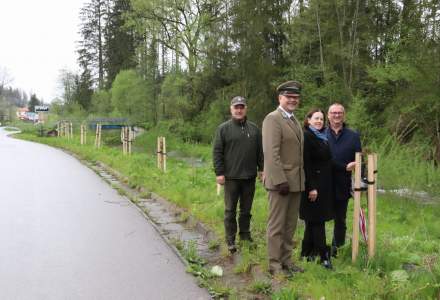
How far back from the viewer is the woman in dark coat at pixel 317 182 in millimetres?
5344

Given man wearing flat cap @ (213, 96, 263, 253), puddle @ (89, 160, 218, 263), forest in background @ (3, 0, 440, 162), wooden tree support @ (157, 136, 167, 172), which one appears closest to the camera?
man wearing flat cap @ (213, 96, 263, 253)

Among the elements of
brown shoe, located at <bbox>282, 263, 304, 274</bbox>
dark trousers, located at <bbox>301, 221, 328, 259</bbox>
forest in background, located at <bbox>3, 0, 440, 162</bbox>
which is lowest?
brown shoe, located at <bbox>282, 263, 304, 274</bbox>

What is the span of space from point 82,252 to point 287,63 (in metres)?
22.8

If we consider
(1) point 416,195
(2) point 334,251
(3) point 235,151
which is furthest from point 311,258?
(1) point 416,195

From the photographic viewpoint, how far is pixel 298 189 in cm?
522

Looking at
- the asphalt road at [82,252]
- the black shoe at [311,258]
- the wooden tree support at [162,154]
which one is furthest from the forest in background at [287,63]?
the black shoe at [311,258]

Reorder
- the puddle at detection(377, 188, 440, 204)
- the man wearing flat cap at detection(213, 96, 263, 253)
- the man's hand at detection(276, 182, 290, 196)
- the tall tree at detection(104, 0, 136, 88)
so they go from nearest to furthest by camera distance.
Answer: the man's hand at detection(276, 182, 290, 196) < the man wearing flat cap at detection(213, 96, 263, 253) < the puddle at detection(377, 188, 440, 204) < the tall tree at detection(104, 0, 136, 88)

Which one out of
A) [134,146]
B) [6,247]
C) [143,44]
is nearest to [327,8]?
[134,146]

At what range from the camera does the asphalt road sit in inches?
210

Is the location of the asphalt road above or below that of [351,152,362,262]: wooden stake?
below

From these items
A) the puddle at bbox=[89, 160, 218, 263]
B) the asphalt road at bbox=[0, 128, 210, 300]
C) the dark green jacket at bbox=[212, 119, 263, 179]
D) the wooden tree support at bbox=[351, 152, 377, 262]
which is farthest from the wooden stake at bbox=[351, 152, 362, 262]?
the puddle at bbox=[89, 160, 218, 263]

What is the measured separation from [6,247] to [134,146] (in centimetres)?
2191

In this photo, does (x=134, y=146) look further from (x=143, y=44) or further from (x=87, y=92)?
(x=87, y=92)

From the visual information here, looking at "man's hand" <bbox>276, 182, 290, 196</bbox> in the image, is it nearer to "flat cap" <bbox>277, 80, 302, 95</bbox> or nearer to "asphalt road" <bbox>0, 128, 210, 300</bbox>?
"flat cap" <bbox>277, 80, 302, 95</bbox>
